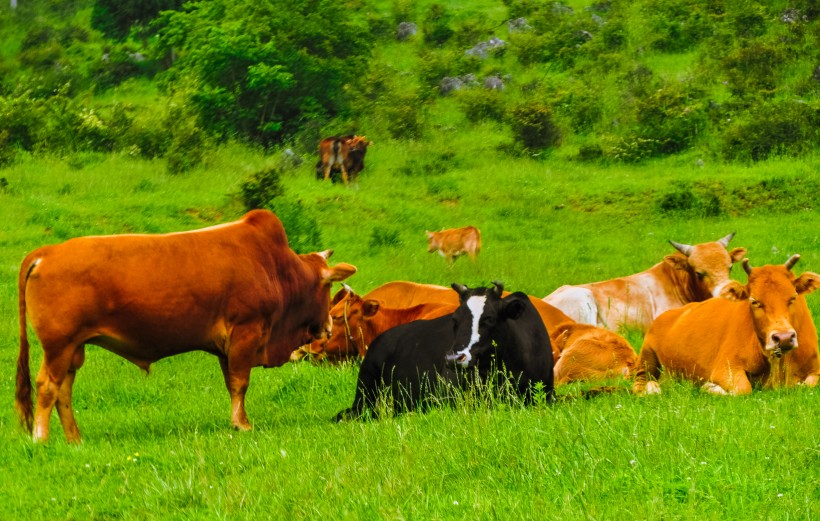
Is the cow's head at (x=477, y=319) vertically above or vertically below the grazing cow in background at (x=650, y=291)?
above

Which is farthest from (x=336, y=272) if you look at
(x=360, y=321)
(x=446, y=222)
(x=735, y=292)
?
(x=446, y=222)

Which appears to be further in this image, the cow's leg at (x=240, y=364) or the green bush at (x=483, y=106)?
the green bush at (x=483, y=106)

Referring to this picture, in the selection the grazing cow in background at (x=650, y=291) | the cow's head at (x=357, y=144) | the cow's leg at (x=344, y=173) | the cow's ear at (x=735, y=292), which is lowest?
the cow's leg at (x=344, y=173)

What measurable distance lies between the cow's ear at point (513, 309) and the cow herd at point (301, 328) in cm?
1

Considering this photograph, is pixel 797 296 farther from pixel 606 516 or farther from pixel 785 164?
pixel 785 164

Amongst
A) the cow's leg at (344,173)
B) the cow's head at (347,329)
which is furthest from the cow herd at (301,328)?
the cow's leg at (344,173)

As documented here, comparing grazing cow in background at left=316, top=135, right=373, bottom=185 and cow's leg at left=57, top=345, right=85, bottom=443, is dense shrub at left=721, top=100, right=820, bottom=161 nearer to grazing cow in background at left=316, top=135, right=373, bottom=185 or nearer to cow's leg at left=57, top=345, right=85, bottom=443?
grazing cow in background at left=316, top=135, right=373, bottom=185

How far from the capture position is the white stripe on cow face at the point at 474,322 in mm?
8508

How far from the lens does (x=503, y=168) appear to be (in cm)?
2734

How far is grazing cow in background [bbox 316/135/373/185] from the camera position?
2670 centimetres

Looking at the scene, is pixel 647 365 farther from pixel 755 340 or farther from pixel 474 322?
pixel 474 322

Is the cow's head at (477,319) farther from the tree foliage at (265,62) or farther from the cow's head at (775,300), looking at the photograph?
the tree foliage at (265,62)

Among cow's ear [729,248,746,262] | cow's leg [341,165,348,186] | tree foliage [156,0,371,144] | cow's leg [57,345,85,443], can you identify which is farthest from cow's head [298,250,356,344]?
tree foliage [156,0,371,144]

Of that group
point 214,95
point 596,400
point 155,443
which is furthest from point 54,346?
point 214,95
